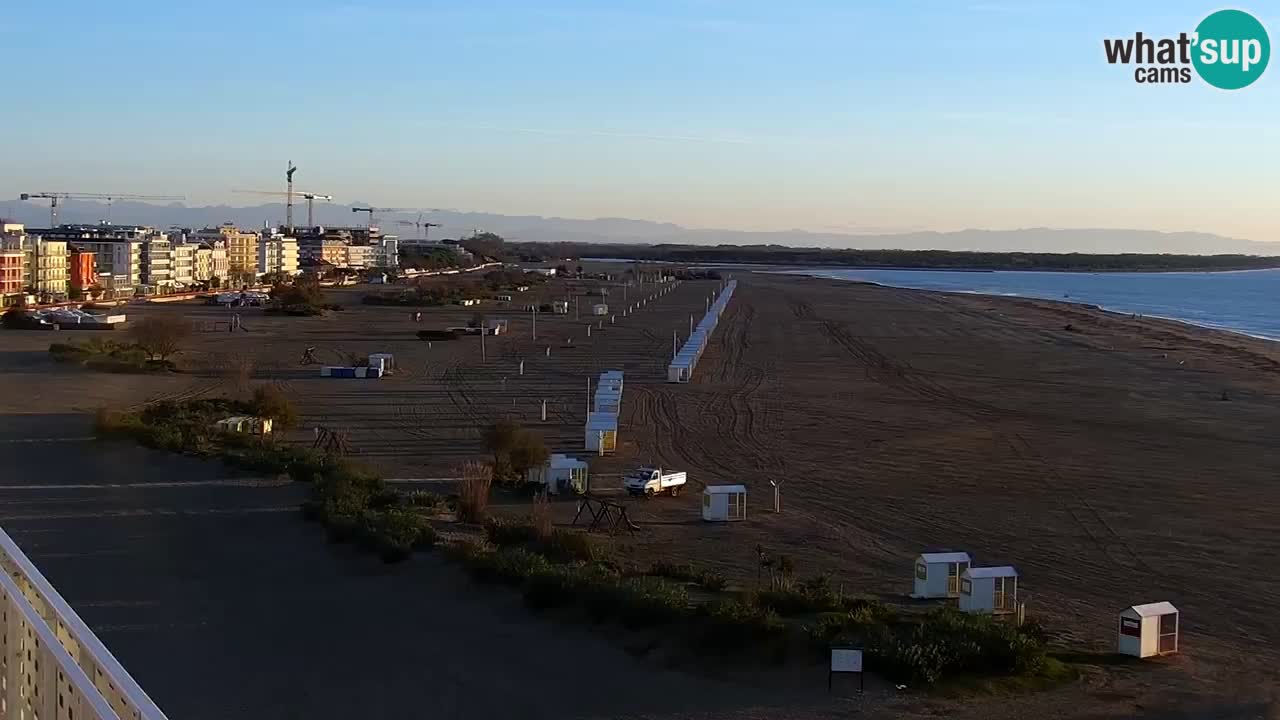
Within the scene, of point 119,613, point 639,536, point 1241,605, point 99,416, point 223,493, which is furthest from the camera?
point 99,416

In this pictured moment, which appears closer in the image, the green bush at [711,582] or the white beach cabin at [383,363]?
the green bush at [711,582]

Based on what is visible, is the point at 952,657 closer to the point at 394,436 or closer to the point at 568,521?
the point at 568,521

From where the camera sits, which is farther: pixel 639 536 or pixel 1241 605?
pixel 639 536

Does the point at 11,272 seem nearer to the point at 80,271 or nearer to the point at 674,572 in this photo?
the point at 80,271

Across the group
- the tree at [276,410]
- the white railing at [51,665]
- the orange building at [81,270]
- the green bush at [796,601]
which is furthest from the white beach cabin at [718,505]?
the orange building at [81,270]

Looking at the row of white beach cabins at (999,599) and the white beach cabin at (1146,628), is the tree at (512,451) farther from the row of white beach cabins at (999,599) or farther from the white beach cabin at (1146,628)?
the white beach cabin at (1146,628)

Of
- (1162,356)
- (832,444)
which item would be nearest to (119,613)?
(832,444)

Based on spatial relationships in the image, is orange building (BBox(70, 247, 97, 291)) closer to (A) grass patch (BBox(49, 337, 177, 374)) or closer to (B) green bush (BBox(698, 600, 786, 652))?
(A) grass patch (BBox(49, 337, 177, 374))
